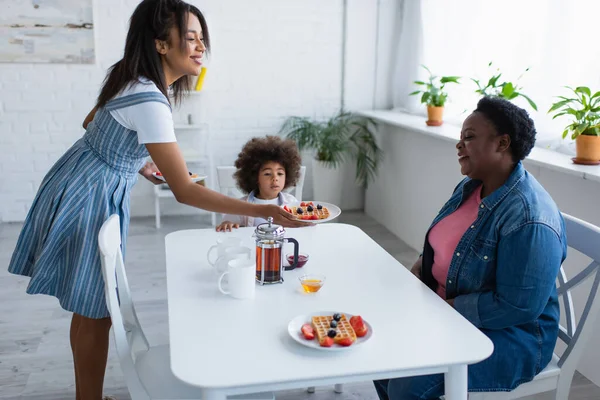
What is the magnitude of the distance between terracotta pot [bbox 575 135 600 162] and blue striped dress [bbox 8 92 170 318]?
1573 millimetres

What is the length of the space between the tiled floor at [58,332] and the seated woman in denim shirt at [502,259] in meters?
0.75

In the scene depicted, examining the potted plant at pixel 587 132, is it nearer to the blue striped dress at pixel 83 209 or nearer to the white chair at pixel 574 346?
the white chair at pixel 574 346

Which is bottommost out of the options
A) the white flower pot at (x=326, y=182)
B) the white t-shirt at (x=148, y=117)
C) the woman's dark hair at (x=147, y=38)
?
the white flower pot at (x=326, y=182)

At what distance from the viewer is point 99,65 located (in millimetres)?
3979

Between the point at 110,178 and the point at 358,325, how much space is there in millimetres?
867

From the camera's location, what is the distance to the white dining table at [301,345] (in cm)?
111

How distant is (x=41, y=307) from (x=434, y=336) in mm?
2168

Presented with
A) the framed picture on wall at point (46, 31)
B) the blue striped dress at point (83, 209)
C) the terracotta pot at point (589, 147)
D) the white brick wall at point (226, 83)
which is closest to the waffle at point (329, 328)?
the blue striped dress at point (83, 209)

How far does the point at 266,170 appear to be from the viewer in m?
2.35

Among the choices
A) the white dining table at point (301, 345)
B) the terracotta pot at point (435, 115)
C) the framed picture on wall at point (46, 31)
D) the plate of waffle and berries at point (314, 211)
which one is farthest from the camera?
the framed picture on wall at point (46, 31)

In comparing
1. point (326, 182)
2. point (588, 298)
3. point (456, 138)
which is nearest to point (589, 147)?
point (456, 138)

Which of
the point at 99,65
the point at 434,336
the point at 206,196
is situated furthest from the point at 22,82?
the point at 434,336

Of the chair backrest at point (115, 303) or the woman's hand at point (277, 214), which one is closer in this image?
the chair backrest at point (115, 303)

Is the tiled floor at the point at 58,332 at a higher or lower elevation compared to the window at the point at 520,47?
lower
